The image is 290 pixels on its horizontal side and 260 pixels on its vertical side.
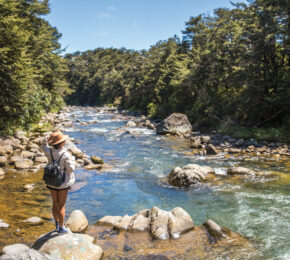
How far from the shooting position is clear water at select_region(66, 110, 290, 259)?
6332 mm

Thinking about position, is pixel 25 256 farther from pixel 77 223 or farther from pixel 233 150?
pixel 233 150

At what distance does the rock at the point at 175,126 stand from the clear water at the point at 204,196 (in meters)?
8.98

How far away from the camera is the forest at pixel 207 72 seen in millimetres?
13133

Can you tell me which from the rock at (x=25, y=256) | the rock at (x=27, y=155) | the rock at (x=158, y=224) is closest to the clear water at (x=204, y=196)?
the rock at (x=158, y=224)

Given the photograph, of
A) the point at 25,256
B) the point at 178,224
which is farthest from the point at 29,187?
the point at 25,256

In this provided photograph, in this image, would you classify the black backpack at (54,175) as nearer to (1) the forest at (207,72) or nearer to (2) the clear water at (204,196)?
(2) the clear water at (204,196)

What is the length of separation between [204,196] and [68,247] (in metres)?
5.29

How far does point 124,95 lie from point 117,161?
45.3 m

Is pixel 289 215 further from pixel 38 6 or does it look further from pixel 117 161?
pixel 38 6

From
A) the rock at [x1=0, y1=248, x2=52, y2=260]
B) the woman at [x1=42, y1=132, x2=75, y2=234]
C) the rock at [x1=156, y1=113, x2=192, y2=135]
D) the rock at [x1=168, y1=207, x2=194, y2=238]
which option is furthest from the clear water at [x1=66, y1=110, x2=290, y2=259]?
the rock at [x1=156, y1=113, x2=192, y2=135]

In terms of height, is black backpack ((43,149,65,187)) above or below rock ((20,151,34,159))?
above

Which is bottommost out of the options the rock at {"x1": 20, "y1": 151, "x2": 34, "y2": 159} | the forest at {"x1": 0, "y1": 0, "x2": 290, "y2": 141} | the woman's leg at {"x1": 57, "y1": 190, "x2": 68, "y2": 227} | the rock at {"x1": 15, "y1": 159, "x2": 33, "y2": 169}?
the rock at {"x1": 15, "y1": 159, "x2": 33, "y2": 169}

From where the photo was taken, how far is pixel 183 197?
859cm

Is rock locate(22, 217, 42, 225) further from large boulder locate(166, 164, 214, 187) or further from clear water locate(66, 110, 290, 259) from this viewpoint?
large boulder locate(166, 164, 214, 187)
